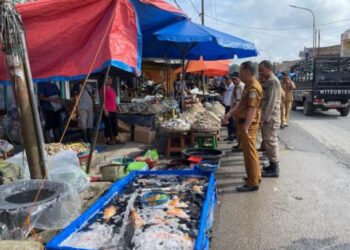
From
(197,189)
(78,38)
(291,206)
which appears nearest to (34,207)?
(197,189)

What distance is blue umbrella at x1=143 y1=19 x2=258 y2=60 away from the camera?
8.03 metres

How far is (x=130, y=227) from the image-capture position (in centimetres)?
374

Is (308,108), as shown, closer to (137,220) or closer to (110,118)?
(110,118)

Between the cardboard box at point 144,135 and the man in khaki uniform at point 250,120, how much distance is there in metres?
3.88

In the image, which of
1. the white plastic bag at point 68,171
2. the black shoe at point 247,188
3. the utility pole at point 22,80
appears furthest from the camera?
the black shoe at point 247,188

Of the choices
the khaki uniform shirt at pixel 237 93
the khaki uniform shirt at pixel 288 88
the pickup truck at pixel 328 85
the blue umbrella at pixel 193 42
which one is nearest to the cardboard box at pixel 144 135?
the khaki uniform shirt at pixel 237 93

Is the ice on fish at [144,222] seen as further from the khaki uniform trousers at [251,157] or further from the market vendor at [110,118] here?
the market vendor at [110,118]

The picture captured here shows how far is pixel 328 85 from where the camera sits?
15.9 metres

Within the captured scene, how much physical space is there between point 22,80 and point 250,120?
3.31 meters

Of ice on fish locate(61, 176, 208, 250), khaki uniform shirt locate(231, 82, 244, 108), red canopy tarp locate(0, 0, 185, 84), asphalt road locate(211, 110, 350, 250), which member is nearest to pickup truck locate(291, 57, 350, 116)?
asphalt road locate(211, 110, 350, 250)

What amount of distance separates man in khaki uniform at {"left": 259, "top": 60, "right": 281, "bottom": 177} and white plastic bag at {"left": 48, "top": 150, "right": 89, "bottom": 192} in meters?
3.33

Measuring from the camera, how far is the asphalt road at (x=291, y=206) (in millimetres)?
4250

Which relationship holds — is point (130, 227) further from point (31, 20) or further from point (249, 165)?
point (31, 20)

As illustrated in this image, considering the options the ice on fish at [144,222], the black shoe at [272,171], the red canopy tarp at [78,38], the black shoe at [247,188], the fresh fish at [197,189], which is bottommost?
the black shoe at [247,188]
